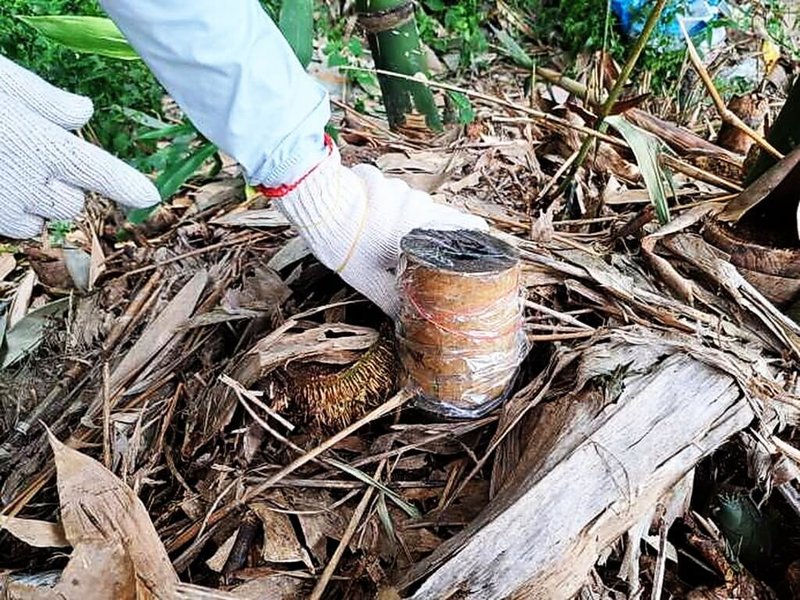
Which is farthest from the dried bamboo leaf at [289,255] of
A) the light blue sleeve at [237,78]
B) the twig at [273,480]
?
the twig at [273,480]

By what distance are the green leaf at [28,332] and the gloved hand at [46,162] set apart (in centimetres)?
24

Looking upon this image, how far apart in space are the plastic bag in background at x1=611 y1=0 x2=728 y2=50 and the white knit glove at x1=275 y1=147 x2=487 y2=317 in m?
1.00

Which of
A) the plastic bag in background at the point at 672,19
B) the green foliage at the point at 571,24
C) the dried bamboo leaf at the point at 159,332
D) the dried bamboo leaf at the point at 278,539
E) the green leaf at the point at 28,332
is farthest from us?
the green foliage at the point at 571,24

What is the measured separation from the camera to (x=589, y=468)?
772mm

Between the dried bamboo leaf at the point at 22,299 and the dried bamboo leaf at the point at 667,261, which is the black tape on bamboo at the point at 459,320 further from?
the dried bamboo leaf at the point at 22,299

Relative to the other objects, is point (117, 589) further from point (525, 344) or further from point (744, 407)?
point (744, 407)

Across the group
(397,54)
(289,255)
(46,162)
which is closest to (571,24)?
(397,54)

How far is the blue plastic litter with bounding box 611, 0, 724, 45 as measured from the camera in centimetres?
174

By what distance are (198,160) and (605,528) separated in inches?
34.8

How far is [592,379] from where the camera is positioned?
85 centimetres

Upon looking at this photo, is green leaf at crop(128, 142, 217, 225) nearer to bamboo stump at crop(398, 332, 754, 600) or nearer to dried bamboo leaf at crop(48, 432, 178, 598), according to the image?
dried bamboo leaf at crop(48, 432, 178, 598)

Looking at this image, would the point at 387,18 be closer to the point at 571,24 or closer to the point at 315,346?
the point at 315,346

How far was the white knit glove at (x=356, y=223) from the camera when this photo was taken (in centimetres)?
93

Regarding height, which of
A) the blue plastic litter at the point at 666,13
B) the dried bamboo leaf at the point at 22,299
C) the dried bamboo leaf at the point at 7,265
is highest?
the blue plastic litter at the point at 666,13
